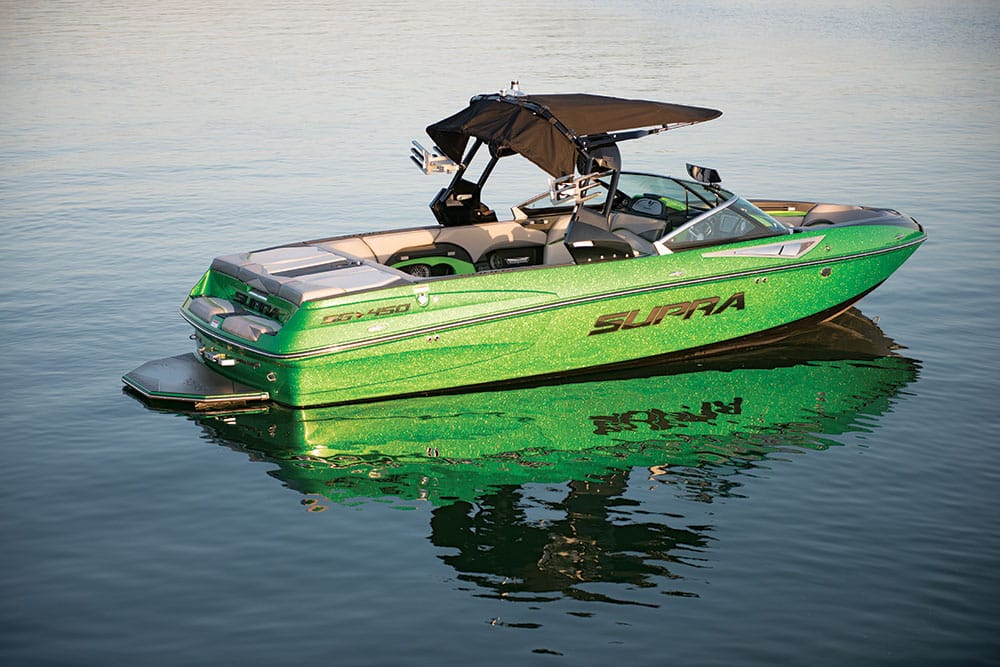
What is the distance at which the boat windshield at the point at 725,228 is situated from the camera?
38.8ft

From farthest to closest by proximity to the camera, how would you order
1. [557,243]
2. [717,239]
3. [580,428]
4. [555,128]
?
[557,243] < [717,239] < [555,128] < [580,428]

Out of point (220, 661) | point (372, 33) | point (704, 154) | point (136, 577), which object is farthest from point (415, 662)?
point (372, 33)

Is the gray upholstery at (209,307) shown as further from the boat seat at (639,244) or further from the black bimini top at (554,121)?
the boat seat at (639,244)

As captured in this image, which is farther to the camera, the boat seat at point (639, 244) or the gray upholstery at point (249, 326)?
the boat seat at point (639, 244)

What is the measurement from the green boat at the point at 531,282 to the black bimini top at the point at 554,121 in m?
0.02

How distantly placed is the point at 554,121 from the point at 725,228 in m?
2.08

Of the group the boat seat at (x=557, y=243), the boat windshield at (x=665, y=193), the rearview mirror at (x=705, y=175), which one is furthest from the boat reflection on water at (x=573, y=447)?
the rearview mirror at (x=705, y=175)

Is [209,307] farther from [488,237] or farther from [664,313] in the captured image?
[664,313]

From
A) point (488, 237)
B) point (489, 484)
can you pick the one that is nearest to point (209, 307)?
point (488, 237)

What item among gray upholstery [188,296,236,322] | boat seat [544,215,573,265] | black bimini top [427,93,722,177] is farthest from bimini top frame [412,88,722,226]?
gray upholstery [188,296,236,322]

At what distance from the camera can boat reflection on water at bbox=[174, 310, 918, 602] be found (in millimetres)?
8297

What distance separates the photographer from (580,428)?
1054 cm

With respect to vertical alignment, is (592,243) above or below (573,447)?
above

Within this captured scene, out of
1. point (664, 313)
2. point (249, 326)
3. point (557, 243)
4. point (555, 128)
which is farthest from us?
point (557, 243)
